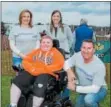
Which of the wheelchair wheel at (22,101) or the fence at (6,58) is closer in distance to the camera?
the wheelchair wheel at (22,101)

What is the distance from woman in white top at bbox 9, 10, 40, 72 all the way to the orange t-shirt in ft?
1.87

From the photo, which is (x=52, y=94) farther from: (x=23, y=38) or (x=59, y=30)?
(x=59, y=30)

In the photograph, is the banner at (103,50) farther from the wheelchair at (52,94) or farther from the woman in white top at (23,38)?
the wheelchair at (52,94)

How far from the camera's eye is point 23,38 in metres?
6.12

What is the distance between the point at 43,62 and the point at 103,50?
406 cm

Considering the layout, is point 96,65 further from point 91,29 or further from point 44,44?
point 91,29

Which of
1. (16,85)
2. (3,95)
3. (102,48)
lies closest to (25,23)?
(16,85)

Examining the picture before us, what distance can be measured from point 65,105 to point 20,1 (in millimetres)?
1952

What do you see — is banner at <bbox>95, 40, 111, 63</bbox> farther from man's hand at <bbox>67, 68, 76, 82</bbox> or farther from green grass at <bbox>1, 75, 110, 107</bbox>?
man's hand at <bbox>67, 68, 76, 82</bbox>

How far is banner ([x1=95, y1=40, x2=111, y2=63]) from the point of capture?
9070 mm

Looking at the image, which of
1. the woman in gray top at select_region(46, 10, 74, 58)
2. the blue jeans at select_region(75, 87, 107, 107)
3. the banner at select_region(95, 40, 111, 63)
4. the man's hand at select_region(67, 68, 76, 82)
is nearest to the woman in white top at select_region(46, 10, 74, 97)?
the woman in gray top at select_region(46, 10, 74, 58)

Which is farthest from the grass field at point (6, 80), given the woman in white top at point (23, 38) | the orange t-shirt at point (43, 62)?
the orange t-shirt at point (43, 62)

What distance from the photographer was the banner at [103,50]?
29.8 feet

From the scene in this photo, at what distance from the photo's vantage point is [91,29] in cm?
672
